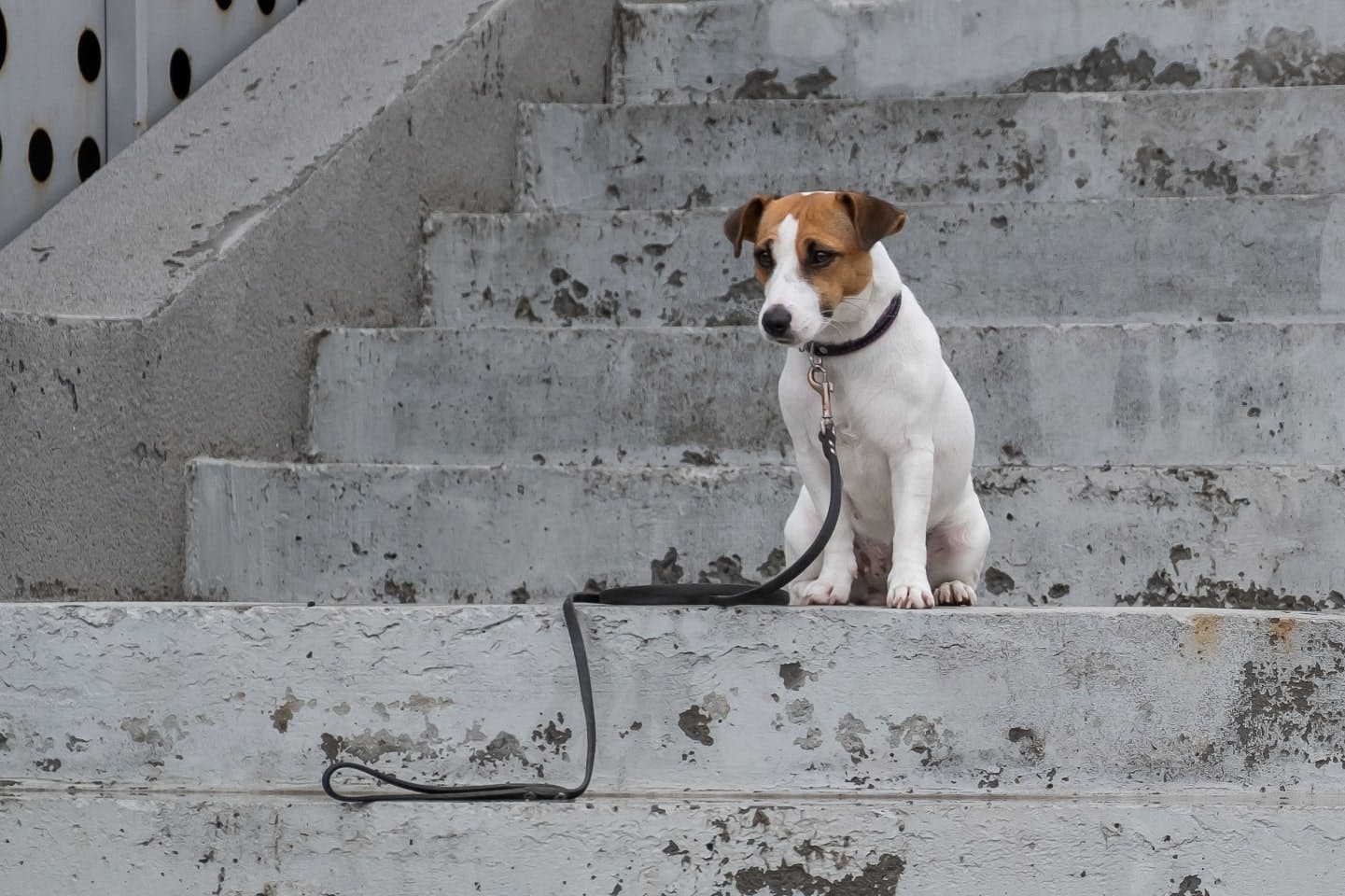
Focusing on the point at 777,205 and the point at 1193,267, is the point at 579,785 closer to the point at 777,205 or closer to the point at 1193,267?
the point at 777,205

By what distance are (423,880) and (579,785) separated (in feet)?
0.87

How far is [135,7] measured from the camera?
4.41 m

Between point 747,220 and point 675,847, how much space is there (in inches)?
42.2

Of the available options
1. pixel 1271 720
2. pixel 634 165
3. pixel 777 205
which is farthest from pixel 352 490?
pixel 1271 720

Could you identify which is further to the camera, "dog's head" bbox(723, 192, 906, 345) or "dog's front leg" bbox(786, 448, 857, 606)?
"dog's front leg" bbox(786, 448, 857, 606)

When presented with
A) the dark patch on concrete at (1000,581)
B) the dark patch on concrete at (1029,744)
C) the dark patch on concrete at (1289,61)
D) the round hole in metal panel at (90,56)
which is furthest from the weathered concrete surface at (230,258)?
the dark patch on concrete at (1289,61)

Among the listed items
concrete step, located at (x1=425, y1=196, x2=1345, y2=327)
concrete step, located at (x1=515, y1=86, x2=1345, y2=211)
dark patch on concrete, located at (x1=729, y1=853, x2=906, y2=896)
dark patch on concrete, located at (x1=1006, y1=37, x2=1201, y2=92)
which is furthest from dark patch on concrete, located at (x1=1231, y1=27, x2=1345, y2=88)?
dark patch on concrete, located at (x1=729, y1=853, x2=906, y2=896)

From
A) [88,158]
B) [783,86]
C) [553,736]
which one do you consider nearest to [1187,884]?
[553,736]

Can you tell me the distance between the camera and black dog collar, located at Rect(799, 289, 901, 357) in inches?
109

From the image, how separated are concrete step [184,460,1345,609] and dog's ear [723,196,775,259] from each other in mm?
843

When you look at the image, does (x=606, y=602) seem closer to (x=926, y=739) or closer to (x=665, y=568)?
(x=926, y=739)

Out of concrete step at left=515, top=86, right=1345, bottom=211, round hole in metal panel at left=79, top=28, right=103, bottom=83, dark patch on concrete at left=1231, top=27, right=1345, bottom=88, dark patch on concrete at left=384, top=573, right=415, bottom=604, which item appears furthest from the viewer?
dark patch on concrete at left=1231, top=27, right=1345, bottom=88

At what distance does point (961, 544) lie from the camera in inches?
119

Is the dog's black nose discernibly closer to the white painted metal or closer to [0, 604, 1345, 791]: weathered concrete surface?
[0, 604, 1345, 791]: weathered concrete surface
